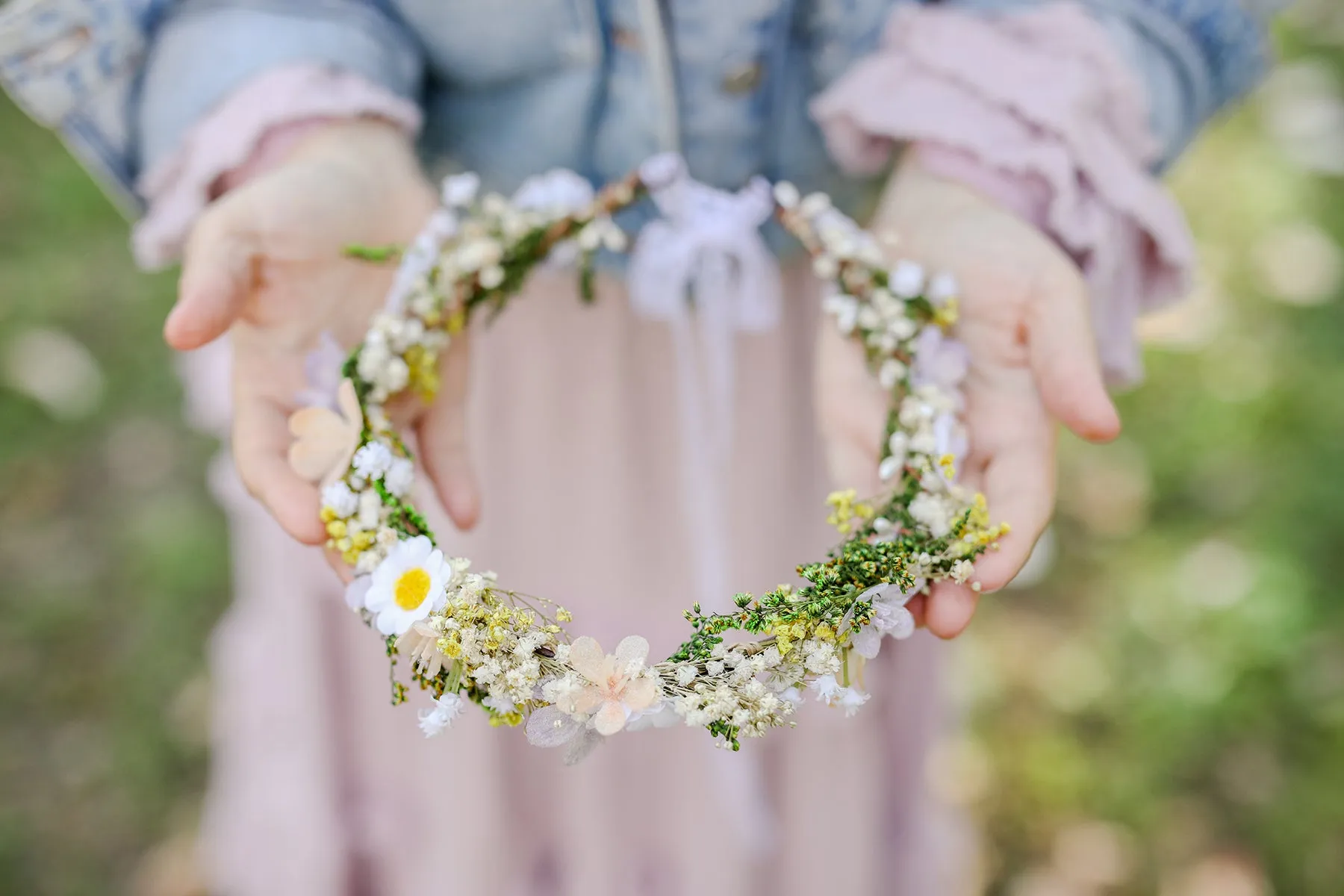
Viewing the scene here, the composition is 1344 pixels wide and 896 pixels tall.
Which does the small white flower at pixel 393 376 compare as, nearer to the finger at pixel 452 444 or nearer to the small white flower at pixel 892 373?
the finger at pixel 452 444

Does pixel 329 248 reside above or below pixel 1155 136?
above

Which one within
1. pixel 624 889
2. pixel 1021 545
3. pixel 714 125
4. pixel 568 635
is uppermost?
pixel 714 125

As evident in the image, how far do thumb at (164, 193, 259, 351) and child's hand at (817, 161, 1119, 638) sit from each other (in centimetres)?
52

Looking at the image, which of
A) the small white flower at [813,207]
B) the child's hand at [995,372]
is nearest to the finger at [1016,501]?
the child's hand at [995,372]

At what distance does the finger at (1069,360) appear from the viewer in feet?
3.01

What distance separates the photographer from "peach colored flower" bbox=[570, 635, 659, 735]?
813mm

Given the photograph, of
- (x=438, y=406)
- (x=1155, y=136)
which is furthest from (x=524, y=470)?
(x=1155, y=136)

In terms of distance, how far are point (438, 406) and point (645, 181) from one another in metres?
0.28

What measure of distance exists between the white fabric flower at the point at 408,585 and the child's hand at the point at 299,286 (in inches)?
3.5

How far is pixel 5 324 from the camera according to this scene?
7.98ft

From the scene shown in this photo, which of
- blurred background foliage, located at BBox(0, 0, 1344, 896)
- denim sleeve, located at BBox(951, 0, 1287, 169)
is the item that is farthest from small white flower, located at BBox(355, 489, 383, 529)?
blurred background foliage, located at BBox(0, 0, 1344, 896)

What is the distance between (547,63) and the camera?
103 cm

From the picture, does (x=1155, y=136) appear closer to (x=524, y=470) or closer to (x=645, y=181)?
(x=645, y=181)

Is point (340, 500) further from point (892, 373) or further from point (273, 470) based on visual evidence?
point (892, 373)
